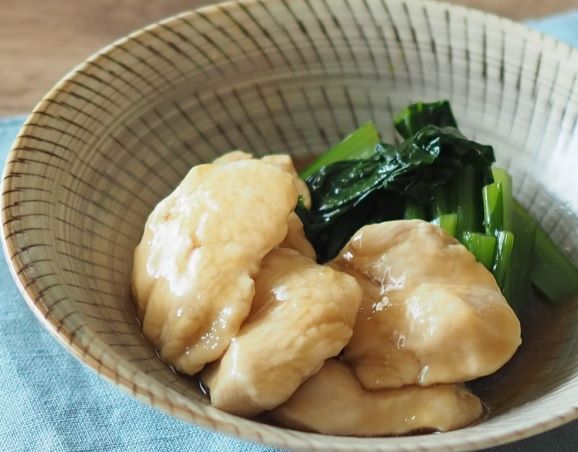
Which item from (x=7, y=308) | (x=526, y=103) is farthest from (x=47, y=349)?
(x=526, y=103)

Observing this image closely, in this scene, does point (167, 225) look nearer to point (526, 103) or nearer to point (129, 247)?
point (129, 247)

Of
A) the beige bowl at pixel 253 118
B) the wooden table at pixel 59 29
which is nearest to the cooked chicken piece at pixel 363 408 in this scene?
the beige bowl at pixel 253 118

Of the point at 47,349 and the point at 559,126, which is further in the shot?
the point at 559,126

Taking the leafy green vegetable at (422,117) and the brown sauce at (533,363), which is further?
the leafy green vegetable at (422,117)

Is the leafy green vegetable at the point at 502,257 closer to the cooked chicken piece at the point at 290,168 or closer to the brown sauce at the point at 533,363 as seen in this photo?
the brown sauce at the point at 533,363

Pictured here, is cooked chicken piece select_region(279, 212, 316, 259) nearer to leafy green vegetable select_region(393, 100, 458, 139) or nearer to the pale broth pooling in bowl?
the pale broth pooling in bowl

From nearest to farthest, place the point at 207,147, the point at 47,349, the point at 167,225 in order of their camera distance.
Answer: the point at 167,225
the point at 47,349
the point at 207,147

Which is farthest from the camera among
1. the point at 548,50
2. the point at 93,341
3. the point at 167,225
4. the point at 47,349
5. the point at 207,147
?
the point at 207,147
